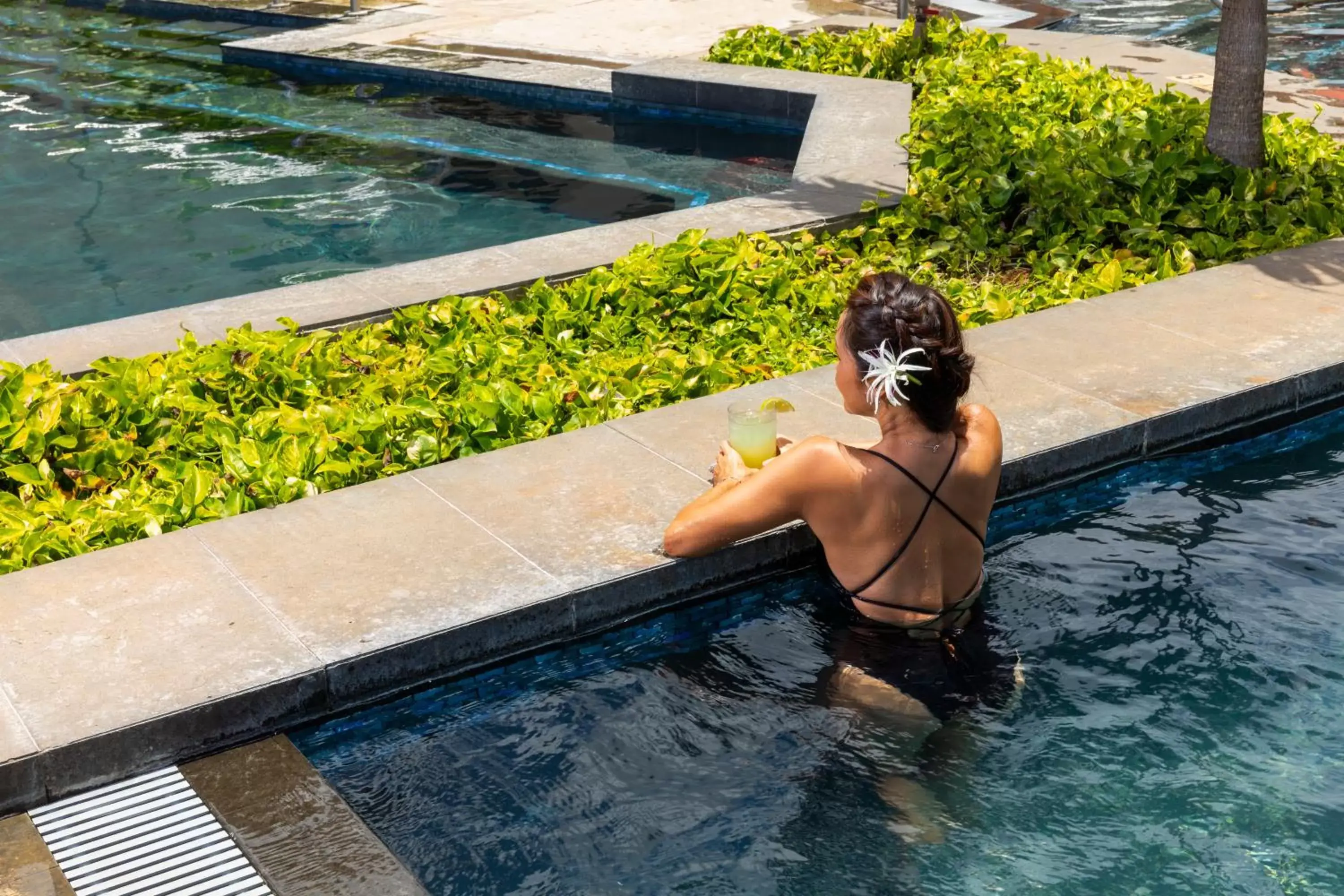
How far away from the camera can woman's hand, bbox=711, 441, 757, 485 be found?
5172mm

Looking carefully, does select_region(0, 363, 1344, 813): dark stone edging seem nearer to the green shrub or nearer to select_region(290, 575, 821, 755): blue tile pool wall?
select_region(290, 575, 821, 755): blue tile pool wall

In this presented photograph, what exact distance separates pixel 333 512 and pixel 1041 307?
4092 mm

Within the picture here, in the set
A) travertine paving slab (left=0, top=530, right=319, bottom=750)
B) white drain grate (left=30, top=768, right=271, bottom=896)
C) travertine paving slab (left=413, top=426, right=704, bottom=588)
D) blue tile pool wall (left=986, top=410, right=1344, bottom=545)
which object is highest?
travertine paving slab (left=413, top=426, right=704, bottom=588)

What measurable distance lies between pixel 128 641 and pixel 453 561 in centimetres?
109

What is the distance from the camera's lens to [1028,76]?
12.0m

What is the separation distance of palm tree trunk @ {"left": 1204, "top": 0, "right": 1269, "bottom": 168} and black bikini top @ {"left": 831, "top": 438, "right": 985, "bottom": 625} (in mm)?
5382

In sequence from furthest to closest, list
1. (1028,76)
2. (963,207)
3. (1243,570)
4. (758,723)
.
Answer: (1028,76)
(963,207)
(1243,570)
(758,723)

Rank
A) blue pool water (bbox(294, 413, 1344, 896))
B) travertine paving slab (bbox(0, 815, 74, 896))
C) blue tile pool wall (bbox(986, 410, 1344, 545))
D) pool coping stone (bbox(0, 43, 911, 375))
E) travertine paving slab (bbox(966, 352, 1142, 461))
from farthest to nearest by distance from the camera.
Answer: pool coping stone (bbox(0, 43, 911, 375)), travertine paving slab (bbox(966, 352, 1142, 461)), blue tile pool wall (bbox(986, 410, 1344, 545)), blue pool water (bbox(294, 413, 1344, 896)), travertine paving slab (bbox(0, 815, 74, 896))

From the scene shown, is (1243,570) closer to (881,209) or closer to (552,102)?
(881,209)

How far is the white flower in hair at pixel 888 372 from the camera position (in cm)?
431

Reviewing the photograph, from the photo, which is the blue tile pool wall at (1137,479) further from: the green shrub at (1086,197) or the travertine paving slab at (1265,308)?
the green shrub at (1086,197)

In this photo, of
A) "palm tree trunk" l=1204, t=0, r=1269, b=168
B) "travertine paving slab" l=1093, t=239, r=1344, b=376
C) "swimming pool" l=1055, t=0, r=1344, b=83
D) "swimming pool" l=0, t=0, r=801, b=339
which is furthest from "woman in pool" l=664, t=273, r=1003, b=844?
"swimming pool" l=1055, t=0, r=1344, b=83

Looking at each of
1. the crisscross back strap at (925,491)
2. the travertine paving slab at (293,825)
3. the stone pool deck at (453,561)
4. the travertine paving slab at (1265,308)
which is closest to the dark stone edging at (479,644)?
the stone pool deck at (453,561)

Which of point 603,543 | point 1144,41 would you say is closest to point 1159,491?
point 603,543
